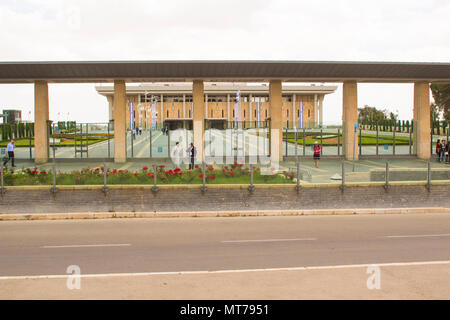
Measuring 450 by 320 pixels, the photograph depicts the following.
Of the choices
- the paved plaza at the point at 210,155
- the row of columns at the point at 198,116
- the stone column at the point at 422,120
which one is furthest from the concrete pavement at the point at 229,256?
the stone column at the point at 422,120

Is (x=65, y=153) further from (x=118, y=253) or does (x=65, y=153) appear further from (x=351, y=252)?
(x=351, y=252)

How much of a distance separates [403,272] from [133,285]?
493 cm

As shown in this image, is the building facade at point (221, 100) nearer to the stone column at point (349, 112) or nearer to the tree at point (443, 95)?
the tree at point (443, 95)

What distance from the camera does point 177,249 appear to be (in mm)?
11766

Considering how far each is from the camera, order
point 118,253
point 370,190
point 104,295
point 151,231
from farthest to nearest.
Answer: point 370,190 → point 151,231 → point 118,253 → point 104,295

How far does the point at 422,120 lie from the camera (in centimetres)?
3481

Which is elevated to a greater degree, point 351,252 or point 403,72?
point 403,72

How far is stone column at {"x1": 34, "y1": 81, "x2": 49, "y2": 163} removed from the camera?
32062 mm

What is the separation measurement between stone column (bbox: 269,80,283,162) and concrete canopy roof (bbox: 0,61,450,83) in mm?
775

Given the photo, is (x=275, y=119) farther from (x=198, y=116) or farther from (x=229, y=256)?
(x=229, y=256)

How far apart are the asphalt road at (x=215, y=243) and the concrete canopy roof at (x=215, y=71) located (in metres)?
15.1

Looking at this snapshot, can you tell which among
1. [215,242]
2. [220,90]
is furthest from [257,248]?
[220,90]

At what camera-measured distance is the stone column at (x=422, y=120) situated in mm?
34625

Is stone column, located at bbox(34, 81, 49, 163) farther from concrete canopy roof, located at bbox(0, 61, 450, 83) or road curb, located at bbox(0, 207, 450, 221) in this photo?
road curb, located at bbox(0, 207, 450, 221)
